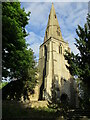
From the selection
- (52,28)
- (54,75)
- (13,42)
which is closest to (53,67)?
(54,75)

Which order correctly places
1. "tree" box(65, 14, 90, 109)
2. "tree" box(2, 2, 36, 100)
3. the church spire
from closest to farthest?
"tree" box(65, 14, 90, 109) < "tree" box(2, 2, 36, 100) < the church spire

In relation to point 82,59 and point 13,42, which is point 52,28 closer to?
point 13,42

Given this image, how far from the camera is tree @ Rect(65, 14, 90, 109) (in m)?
9.31

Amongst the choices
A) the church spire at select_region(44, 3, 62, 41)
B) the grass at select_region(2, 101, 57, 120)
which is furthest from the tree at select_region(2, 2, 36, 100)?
the church spire at select_region(44, 3, 62, 41)

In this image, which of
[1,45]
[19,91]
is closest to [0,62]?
[1,45]

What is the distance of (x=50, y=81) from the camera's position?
98.6 feet

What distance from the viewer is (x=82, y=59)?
10219 millimetres

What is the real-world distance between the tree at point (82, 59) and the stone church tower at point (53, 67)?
19.0 m

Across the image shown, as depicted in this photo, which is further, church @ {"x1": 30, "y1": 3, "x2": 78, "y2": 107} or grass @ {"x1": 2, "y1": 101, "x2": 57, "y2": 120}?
church @ {"x1": 30, "y1": 3, "x2": 78, "y2": 107}

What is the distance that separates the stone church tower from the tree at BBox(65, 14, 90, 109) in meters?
19.0

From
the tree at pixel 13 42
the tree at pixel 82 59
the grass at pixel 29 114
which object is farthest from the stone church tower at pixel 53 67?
the tree at pixel 82 59

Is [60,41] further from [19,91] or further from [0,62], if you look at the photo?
[0,62]

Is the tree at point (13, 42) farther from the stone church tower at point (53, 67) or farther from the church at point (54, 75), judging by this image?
the stone church tower at point (53, 67)

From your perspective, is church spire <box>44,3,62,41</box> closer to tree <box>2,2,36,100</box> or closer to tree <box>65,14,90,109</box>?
tree <box>2,2,36,100</box>
